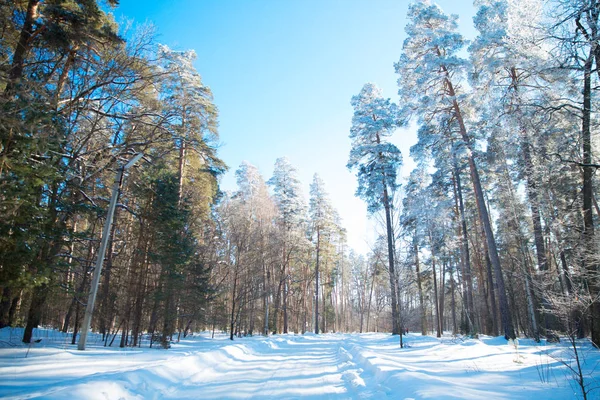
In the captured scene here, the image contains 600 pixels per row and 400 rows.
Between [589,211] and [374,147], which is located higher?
[374,147]

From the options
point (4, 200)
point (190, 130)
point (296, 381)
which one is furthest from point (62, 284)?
point (296, 381)

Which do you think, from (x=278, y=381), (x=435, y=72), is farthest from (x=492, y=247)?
(x=278, y=381)

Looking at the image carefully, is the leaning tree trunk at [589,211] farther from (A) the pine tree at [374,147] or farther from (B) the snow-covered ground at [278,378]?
(A) the pine tree at [374,147]

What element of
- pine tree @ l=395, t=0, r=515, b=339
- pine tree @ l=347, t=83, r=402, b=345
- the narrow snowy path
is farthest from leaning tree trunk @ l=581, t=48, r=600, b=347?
pine tree @ l=347, t=83, r=402, b=345

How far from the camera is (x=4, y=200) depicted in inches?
231

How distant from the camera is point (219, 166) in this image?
17516 mm

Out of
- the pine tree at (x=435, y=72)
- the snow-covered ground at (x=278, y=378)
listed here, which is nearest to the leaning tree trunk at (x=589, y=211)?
the snow-covered ground at (x=278, y=378)

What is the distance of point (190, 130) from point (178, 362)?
7532mm

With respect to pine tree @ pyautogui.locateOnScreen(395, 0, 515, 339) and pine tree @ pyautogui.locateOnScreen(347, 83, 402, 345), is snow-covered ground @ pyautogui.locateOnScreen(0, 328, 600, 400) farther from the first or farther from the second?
pine tree @ pyautogui.locateOnScreen(347, 83, 402, 345)

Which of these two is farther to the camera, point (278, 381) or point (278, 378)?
point (278, 378)

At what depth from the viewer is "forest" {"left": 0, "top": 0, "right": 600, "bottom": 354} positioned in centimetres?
702

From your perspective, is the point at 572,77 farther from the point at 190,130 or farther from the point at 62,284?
the point at 62,284

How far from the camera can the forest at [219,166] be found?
23.0 ft

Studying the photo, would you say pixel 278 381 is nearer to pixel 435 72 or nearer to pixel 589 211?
pixel 589 211
